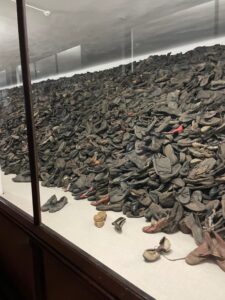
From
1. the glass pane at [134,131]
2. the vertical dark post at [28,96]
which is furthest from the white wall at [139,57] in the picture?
the vertical dark post at [28,96]

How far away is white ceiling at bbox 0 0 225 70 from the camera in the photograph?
7.33ft

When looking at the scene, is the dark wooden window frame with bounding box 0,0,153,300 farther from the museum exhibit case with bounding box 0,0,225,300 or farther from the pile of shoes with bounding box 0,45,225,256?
the pile of shoes with bounding box 0,45,225,256

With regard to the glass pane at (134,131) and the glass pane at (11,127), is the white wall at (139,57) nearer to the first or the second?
the glass pane at (134,131)

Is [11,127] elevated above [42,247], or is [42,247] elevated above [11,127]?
[11,127]

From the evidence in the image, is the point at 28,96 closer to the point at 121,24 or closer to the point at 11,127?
the point at 11,127

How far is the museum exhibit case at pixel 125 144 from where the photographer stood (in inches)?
28.6

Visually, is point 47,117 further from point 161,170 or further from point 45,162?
point 161,170

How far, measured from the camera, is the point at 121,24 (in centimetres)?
242

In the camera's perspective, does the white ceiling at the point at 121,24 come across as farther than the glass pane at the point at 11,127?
Yes

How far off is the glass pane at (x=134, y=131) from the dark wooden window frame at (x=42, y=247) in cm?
5

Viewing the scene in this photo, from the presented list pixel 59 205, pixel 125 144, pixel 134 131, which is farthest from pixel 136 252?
pixel 134 131

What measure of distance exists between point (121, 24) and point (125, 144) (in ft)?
4.47

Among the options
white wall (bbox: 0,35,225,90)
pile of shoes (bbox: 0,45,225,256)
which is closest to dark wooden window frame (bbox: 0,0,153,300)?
pile of shoes (bbox: 0,45,225,256)

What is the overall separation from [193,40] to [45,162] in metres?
1.72
